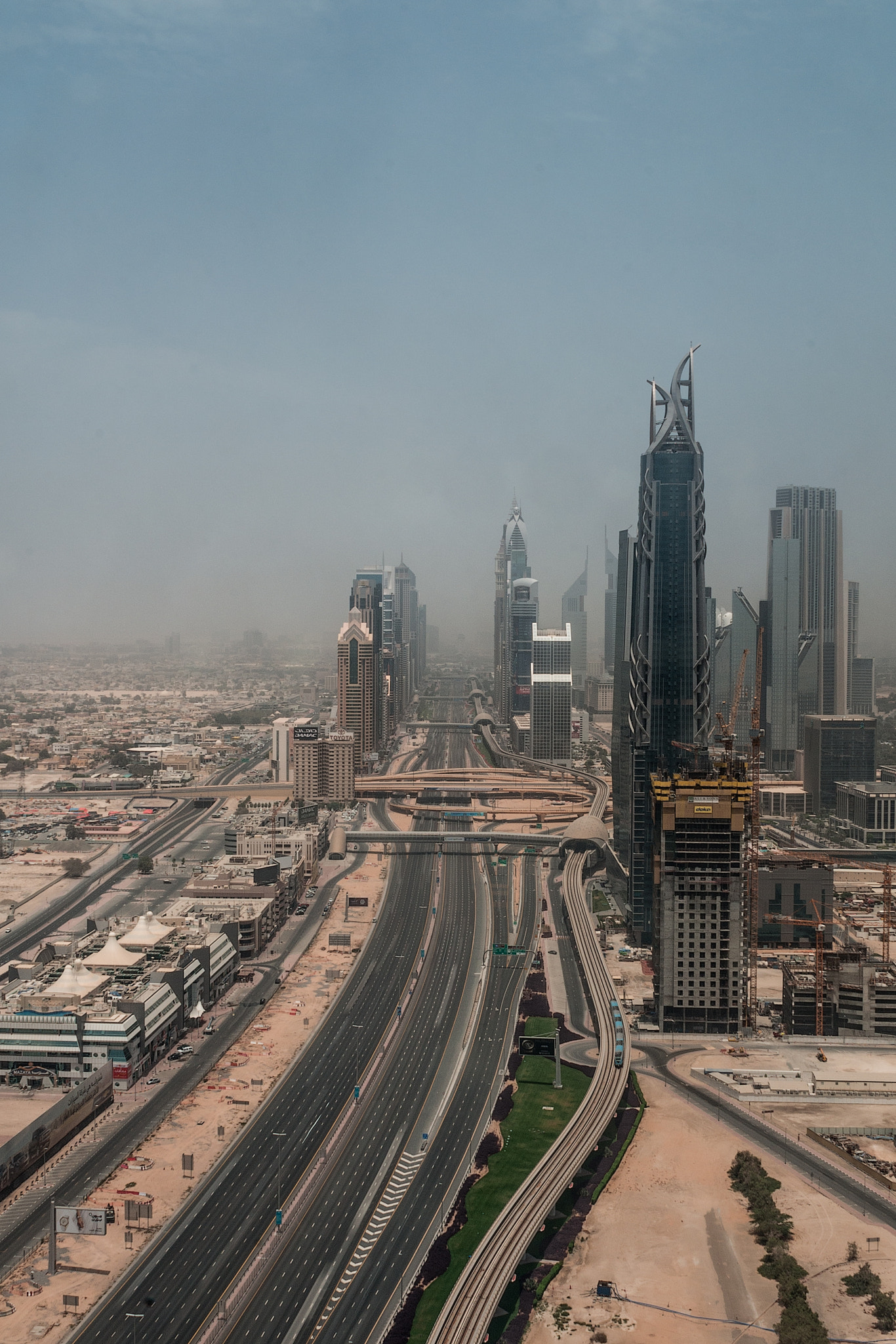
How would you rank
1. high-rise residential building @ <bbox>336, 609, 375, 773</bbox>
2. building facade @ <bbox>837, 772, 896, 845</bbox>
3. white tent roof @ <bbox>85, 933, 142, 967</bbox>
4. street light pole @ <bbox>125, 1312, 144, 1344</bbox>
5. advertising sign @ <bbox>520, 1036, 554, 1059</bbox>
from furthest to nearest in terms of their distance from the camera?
high-rise residential building @ <bbox>336, 609, 375, 773</bbox> → building facade @ <bbox>837, 772, 896, 845</bbox> → white tent roof @ <bbox>85, 933, 142, 967</bbox> → advertising sign @ <bbox>520, 1036, 554, 1059</bbox> → street light pole @ <bbox>125, 1312, 144, 1344</bbox>

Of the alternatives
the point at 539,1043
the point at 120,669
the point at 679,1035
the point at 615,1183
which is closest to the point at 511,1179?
the point at 615,1183

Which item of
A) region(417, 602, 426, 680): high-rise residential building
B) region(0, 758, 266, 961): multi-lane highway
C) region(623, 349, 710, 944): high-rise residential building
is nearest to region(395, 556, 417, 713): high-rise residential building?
region(417, 602, 426, 680): high-rise residential building

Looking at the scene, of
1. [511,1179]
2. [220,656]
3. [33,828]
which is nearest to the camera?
[511,1179]

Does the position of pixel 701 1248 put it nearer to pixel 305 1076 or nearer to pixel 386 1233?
pixel 386 1233

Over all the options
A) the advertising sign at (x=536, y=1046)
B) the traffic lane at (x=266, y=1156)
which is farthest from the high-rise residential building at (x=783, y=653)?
the advertising sign at (x=536, y=1046)

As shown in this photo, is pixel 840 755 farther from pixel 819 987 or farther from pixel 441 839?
pixel 819 987

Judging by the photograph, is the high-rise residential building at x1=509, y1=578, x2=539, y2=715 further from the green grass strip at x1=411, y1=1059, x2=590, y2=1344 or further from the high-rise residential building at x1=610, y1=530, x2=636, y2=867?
the green grass strip at x1=411, y1=1059, x2=590, y2=1344
